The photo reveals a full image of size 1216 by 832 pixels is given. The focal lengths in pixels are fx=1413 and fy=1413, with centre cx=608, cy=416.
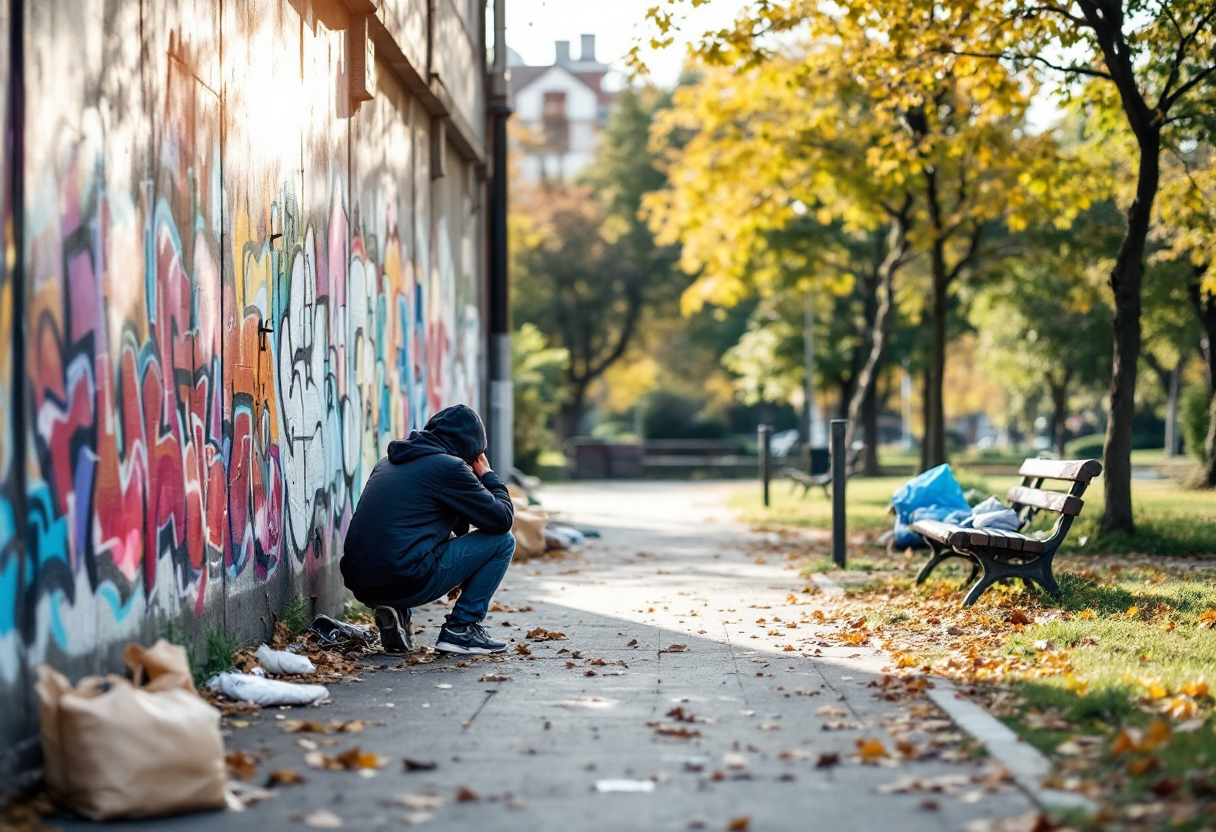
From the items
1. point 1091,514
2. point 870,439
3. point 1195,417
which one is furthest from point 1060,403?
point 1091,514

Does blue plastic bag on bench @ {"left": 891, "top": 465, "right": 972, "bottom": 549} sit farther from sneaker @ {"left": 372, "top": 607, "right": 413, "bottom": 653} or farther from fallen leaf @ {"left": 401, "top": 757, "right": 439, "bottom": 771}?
fallen leaf @ {"left": 401, "top": 757, "right": 439, "bottom": 771}

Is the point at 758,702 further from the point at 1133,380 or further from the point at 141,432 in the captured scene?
the point at 1133,380

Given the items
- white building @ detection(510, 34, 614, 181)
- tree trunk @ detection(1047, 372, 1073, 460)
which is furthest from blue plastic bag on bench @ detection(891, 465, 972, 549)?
white building @ detection(510, 34, 614, 181)

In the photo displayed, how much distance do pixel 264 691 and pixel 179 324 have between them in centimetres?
175

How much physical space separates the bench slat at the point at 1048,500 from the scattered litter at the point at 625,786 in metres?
4.95

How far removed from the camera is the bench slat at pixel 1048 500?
919 cm

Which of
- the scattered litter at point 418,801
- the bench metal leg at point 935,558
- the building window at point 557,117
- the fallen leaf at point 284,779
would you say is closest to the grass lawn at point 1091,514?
the bench metal leg at point 935,558

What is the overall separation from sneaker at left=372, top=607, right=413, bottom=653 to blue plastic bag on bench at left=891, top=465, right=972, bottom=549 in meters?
5.37

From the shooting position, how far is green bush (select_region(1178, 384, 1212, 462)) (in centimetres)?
2872

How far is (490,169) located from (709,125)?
12.7 ft

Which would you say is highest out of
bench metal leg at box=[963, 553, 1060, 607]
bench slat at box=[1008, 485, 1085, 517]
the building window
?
the building window

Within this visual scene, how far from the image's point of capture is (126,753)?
468 centimetres

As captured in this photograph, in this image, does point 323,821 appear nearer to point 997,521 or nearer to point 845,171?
point 997,521

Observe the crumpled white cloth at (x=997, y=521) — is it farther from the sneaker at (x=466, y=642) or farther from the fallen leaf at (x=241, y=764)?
the fallen leaf at (x=241, y=764)
